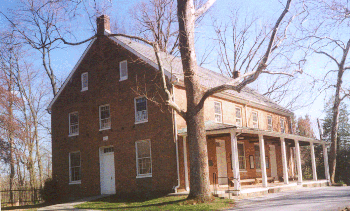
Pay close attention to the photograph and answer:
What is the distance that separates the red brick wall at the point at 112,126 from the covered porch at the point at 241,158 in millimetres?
1167

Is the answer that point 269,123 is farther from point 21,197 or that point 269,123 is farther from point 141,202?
point 21,197

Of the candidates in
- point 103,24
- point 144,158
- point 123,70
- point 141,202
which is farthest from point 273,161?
point 103,24

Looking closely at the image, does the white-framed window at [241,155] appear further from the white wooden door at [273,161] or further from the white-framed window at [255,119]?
the white wooden door at [273,161]

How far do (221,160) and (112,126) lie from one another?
253 inches

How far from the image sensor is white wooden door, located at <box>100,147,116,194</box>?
20031 mm

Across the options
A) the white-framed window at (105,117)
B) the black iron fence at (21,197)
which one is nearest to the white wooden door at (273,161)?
the white-framed window at (105,117)

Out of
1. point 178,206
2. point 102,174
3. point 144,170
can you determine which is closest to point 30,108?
point 102,174

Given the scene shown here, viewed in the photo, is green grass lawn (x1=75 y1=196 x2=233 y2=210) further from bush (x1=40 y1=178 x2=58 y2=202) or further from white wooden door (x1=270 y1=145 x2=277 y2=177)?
white wooden door (x1=270 y1=145 x2=277 y2=177)

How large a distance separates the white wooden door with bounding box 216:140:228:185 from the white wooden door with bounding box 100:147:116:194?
590 centimetres

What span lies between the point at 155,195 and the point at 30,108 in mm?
19741

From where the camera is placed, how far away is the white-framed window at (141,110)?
19.0 metres

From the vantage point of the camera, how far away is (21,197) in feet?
74.4

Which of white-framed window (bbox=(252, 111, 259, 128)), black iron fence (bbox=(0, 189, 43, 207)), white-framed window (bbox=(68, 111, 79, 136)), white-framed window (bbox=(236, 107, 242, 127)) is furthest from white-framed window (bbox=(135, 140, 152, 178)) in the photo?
white-framed window (bbox=(252, 111, 259, 128))

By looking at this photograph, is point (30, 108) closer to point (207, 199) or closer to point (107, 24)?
point (107, 24)
